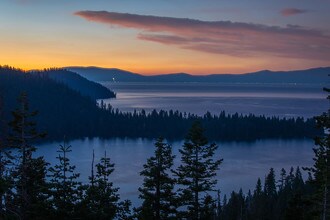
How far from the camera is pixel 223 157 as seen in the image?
152 metres

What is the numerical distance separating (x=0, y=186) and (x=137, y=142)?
604 feet

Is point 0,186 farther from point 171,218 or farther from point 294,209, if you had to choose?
point 294,209

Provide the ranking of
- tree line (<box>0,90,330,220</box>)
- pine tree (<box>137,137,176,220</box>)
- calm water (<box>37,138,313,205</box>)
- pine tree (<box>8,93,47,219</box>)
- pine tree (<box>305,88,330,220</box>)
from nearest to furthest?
pine tree (<box>8,93,47,219</box>)
tree line (<box>0,90,330,220</box>)
pine tree (<box>305,88,330,220</box>)
pine tree (<box>137,137,176,220</box>)
calm water (<box>37,138,313,205</box>)

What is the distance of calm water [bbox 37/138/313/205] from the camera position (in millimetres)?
106750

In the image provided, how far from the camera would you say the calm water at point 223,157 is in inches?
4203

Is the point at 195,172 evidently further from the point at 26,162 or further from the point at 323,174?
the point at 26,162

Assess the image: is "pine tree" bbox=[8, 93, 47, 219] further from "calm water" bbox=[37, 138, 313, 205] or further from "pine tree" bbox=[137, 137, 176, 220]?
"calm water" bbox=[37, 138, 313, 205]

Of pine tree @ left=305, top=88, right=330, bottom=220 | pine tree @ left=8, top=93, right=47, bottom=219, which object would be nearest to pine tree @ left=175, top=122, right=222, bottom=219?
pine tree @ left=305, top=88, right=330, bottom=220

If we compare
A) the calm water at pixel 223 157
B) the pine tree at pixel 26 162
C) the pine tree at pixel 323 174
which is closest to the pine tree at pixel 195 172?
the pine tree at pixel 323 174

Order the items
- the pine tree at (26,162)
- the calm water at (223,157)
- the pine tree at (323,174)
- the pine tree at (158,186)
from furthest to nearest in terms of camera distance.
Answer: the calm water at (223,157), the pine tree at (158,186), the pine tree at (323,174), the pine tree at (26,162)

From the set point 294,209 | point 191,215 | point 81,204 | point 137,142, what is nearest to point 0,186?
point 81,204

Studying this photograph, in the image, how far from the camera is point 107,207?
25672mm

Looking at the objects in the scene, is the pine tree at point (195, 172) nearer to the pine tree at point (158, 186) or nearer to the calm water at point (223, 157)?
the pine tree at point (158, 186)

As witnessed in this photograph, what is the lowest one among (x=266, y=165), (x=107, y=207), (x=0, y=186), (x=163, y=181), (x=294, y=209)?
(x=266, y=165)
